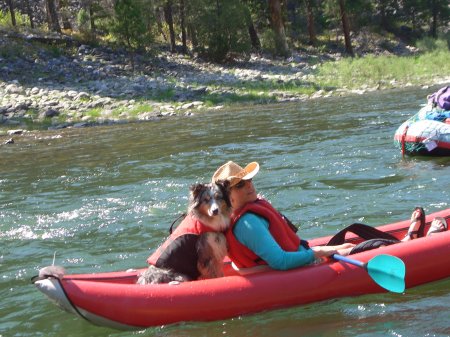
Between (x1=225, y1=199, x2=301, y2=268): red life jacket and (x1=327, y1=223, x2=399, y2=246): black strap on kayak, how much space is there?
673 mm

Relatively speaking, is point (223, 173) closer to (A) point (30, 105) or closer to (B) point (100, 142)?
(B) point (100, 142)

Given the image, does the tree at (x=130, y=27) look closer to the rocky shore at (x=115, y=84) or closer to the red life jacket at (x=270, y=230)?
the rocky shore at (x=115, y=84)

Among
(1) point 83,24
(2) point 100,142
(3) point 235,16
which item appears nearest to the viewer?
(2) point 100,142

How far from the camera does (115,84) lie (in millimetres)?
20188

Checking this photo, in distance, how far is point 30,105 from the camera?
59.9 ft

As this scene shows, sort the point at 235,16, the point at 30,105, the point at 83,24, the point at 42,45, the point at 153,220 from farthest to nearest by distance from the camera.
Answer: the point at 83,24 → the point at 235,16 → the point at 42,45 → the point at 30,105 → the point at 153,220

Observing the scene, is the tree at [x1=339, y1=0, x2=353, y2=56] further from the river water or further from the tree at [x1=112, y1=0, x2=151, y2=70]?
the river water

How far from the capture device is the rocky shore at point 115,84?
17.8 metres

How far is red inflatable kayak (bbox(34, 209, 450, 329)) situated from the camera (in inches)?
166

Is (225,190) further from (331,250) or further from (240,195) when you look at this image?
(331,250)

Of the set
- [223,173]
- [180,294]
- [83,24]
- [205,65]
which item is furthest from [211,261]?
[83,24]

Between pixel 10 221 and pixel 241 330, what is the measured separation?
430cm

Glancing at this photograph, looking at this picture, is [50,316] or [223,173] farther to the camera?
[50,316]

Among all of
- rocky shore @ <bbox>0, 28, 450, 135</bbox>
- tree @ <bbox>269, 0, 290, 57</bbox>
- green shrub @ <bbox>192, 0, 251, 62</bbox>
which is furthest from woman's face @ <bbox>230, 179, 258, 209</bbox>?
tree @ <bbox>269, 0, 290, 57</bbox>
